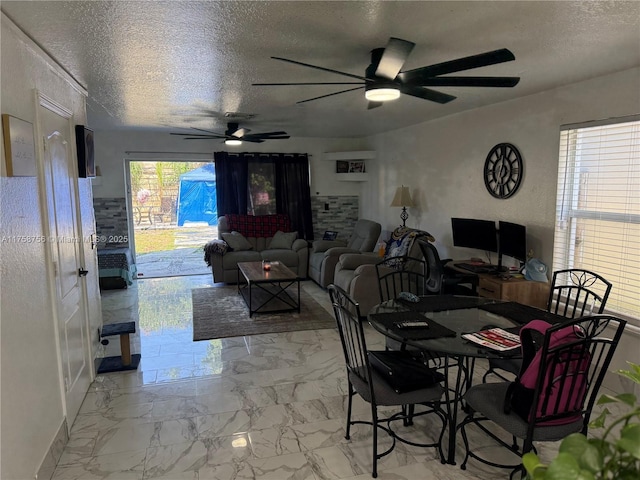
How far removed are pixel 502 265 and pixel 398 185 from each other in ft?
8.43

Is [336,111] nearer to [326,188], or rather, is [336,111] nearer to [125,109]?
[125,109]

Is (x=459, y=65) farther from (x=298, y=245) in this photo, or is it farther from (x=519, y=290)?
(x=298, y=245)

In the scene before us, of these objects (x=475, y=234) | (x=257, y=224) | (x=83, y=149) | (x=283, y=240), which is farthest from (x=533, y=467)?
(x=257, y=224)

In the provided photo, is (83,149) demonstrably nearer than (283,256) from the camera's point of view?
Yes

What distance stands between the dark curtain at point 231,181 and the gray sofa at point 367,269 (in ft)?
8.56

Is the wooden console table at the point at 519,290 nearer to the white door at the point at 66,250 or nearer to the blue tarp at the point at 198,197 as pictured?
the white door at the point at 66,250

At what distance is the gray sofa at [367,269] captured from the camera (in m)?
4.47

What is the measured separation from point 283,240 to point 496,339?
5031 millimetres

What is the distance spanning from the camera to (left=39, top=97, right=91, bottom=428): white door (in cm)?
251

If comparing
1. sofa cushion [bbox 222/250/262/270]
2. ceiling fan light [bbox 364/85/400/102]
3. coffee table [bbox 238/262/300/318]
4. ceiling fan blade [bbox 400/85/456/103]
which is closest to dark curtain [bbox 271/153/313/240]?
sofa cushion [bbox 222/250/262/270]

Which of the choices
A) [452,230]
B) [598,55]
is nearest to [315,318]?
[452,230]

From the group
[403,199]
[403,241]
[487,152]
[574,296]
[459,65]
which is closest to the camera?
[459,65]

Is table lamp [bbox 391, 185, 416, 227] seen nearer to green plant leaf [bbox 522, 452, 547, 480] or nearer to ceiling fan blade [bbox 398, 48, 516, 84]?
ceiling fan blade [bbox 398, 48, 516, 84]

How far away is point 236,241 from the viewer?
6.54 meters
